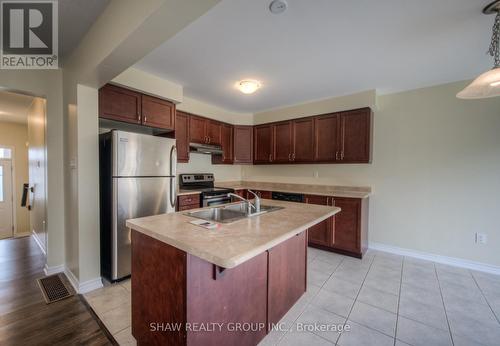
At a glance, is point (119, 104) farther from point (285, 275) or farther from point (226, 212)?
point (285, 275)

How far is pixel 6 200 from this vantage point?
502cm

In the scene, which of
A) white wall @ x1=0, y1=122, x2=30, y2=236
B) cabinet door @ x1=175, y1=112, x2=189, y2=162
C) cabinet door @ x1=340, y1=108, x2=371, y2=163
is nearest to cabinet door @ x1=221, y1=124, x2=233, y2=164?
cabinet door @ x1=175, y1=112, x2=189, y2=162

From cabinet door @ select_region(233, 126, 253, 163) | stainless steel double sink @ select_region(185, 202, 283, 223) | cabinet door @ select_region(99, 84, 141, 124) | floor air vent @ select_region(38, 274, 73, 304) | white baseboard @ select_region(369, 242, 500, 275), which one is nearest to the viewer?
stainless steel double sink @ select_region(185, 202, 283, 223)

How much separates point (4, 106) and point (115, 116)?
10.1 feet

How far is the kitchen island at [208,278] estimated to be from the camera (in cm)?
110

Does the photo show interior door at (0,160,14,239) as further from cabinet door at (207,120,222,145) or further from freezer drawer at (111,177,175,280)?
cabinet door at (207,120,222,145)

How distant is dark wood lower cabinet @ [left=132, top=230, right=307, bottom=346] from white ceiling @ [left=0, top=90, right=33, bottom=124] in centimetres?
373

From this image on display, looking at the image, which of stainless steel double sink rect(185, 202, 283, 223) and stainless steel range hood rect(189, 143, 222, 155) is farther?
stainless steel range hood rect(189, 143, 222, 155)

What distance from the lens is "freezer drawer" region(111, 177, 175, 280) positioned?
7.72ft

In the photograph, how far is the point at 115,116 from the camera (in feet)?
8.28

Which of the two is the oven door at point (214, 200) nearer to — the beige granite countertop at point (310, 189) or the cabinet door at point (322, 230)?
the beige granite countertop at point (310, 189)

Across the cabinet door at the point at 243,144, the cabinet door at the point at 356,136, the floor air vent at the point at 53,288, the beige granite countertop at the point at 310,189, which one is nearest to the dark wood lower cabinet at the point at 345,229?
the beige granite countertop at the point at 310,189

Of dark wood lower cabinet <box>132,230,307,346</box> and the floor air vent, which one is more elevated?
dark wood lower cabinet <box>132,230,307,346</box>

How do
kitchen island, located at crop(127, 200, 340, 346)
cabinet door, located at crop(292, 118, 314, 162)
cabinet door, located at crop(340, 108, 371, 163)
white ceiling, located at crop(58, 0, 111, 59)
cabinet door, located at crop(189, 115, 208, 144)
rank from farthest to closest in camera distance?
cabinet door, located at crop(292, 118, 314, 162) < cabinet door, located at crop(189, 115, 208, 144) < cabinet door, located at crop(340, 108, 371, 163) < white ceiling, located at crop(58, 0, 111, 59) < kitchen island, located at crop(127, 200, 340, 346)
